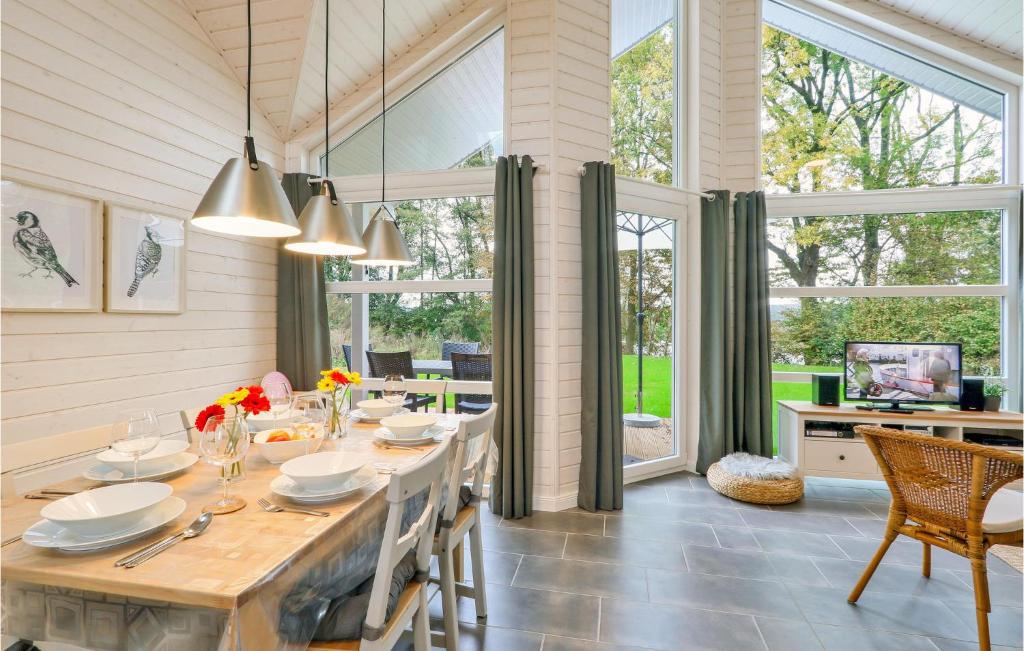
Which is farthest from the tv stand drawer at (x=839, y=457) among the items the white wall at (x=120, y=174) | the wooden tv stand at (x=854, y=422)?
the white wall at (x=120, y=174)

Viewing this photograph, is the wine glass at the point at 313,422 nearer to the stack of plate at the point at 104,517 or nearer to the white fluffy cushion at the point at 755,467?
the stack of plate at the point at 104,517

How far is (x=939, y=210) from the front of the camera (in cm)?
385

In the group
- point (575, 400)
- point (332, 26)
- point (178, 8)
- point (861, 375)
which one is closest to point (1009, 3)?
point (861, 375)

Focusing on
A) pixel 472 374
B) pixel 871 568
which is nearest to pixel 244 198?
pixel 472 374

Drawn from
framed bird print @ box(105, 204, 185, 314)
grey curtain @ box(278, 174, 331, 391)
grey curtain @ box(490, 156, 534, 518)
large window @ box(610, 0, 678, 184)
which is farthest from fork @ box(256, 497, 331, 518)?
large window @ box(610, 0, 678, 184)

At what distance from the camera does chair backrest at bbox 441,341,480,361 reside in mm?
3627

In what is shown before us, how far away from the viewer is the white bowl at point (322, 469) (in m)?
1.34

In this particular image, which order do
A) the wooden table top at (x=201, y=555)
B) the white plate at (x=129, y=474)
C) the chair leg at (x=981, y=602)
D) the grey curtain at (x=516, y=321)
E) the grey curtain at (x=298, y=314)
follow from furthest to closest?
the grey curtain at (x=298, y=314)
the grey curtain at (x=516, y=321)
the chair leg at (x=981, y=602)
the white plate at (x=129, y=474)
the wooden table top at (x=201, y=555)

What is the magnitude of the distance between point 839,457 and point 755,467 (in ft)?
2.01

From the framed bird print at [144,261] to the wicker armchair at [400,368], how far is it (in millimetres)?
1313

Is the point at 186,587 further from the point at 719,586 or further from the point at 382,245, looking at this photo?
the point at 719,586

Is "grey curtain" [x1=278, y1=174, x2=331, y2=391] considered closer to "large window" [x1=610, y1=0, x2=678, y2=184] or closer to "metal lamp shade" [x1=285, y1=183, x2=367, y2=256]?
"metal lamp shade" [x1=285, y1=183, x2=367, y2=256]

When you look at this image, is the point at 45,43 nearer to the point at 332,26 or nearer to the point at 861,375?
the point at 332,26

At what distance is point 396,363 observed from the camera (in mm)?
3611
